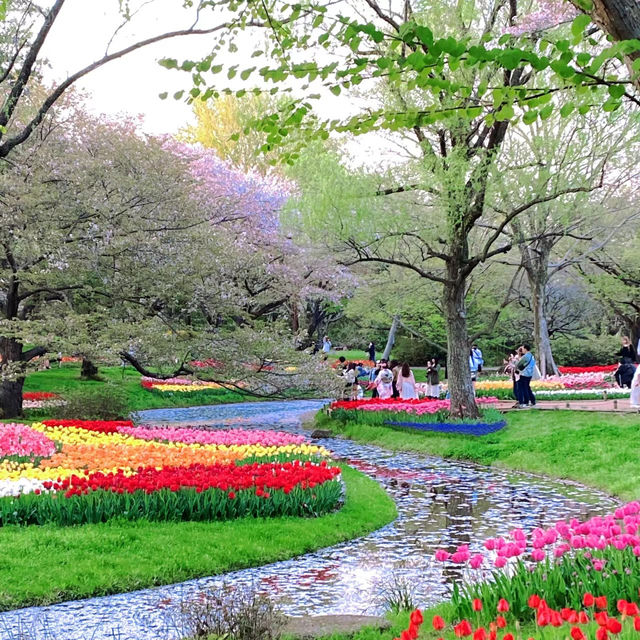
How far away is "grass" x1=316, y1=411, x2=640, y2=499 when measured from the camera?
42.1ft

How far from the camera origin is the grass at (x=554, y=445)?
→ 1282 centimetres

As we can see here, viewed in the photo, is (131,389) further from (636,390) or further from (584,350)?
(584,350)

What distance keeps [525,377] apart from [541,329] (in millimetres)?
7825

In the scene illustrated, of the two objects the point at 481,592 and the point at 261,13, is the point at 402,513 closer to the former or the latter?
the point at 481,592

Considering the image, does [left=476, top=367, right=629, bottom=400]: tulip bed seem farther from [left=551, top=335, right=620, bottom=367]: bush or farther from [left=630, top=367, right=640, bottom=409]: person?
[left=551, top=335, right=620, bottom=367]: bush

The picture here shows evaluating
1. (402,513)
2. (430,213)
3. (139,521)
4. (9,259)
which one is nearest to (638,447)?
(402,513)

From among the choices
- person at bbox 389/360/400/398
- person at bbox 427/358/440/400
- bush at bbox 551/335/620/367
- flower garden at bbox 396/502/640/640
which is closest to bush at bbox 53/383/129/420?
person at bbox 389/360/400/398

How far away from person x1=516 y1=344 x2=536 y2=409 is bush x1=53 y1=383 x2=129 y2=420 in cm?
1074

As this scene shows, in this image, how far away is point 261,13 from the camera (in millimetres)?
6812

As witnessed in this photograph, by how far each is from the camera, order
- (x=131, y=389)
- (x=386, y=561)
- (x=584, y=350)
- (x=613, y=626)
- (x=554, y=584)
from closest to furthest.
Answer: (x=613, y=626), (x=554, y=584), (x=386, y=561), (x=131, y=389), (x=584, y=350)

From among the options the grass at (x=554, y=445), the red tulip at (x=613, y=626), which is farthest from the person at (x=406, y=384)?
the red tulip at (x=613, y=626)

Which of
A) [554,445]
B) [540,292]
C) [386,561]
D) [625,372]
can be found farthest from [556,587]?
[540,292]

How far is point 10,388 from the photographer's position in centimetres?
2070

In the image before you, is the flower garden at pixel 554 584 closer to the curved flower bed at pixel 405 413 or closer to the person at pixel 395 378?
the curved flower bed at pixel 405 413
